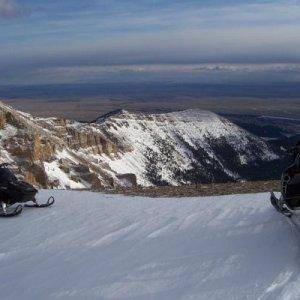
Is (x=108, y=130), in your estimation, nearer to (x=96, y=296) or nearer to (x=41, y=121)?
(x=41, y=121)

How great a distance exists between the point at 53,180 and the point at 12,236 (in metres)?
61.5

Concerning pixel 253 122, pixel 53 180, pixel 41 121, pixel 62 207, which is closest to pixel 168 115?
pixel 253 122

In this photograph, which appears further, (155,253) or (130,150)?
(130,150)

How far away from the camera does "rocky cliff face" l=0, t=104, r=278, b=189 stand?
7356 cm

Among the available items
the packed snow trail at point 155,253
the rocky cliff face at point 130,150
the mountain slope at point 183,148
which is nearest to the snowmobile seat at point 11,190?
the packed snow trail at point 155,253

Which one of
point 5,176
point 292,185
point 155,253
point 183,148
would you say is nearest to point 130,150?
point 183,148

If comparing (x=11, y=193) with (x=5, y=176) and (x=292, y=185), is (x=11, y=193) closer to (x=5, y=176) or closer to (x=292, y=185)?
(x=5, y=176)

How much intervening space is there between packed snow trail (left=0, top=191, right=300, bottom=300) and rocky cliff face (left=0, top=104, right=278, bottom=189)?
1957 inches

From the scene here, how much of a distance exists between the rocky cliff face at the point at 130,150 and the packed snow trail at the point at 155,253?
163ft

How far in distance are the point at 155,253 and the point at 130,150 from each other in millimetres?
120739

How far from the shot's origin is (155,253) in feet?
25.0

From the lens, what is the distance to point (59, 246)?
28.2 ft

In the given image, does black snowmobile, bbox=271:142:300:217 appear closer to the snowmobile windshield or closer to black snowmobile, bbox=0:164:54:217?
black snowmobile, bbox=0:164:54:217

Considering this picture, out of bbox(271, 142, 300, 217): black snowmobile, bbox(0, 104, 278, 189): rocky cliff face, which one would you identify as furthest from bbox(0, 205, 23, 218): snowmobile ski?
bbox(0, 104, 278, 189): rocky cliff face
